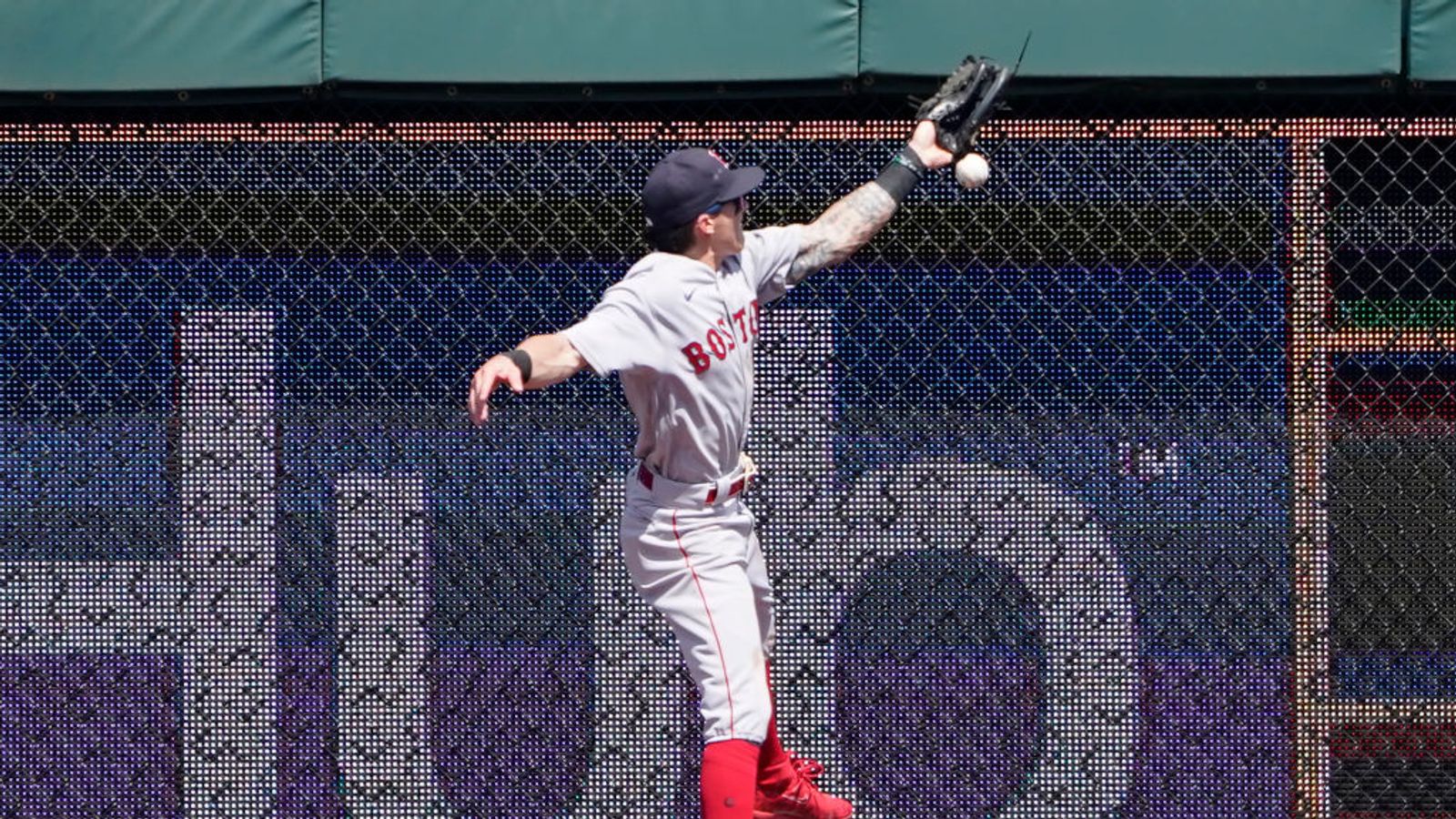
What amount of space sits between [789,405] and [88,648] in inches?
71.8

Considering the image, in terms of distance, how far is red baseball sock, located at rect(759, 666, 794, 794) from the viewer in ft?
12.9

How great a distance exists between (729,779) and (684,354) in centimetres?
86

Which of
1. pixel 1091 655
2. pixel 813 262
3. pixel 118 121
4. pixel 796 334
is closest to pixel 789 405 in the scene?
pixel 796 334

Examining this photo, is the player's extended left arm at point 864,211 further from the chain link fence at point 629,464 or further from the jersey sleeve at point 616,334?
the chain link fence at point 629,464

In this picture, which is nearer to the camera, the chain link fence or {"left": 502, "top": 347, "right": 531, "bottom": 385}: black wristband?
{"left": 502, "top": 347, "right": 531, "bottom": 385}: black wristband

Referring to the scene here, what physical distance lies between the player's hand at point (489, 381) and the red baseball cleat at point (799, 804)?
1216mm

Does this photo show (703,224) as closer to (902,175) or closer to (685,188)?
(685,188)

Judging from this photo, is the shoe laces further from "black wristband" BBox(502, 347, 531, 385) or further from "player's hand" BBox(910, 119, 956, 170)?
"player's hand" BBox(910, 119, 956, 170)

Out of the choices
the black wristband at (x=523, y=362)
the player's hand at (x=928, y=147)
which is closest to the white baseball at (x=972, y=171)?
the player's hand at (x=928, y=147)

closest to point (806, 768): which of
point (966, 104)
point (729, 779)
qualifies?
point (729, 779)

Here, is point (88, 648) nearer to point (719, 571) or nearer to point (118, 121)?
point (118, 121)

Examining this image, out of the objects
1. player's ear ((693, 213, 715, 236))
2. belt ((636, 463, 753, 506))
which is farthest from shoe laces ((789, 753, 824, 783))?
player's ear ((693, 213, 715, 236))

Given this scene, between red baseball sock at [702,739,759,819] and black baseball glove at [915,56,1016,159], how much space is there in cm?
136

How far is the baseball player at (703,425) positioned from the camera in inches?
142
